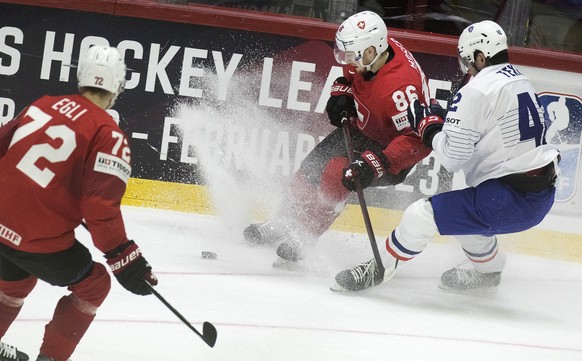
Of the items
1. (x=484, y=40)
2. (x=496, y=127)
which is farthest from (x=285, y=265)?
(x=484, y=40)

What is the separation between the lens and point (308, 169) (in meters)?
4.91

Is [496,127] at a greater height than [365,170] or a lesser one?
greater

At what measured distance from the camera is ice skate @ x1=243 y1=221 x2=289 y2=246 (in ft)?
16.6

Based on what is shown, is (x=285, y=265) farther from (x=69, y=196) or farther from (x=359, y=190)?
(x=69, y=196)

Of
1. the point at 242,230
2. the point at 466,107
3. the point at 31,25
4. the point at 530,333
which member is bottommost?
the point at 242,230

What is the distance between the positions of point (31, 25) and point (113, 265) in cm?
314

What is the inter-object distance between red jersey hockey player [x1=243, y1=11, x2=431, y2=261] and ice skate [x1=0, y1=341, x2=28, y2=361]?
182cm

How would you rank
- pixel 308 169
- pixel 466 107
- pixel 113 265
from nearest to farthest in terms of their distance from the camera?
pixel 113 265, pixel 466 107, pixel 308 169

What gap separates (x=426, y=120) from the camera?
429 centimetres

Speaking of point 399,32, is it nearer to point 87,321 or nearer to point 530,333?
point 530,333

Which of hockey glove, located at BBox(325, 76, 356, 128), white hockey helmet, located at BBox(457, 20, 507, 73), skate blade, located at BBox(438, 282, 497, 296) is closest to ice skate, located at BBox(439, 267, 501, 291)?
skate blade, located at BBox(438, 282, 497, 296)

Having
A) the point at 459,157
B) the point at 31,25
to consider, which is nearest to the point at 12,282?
the point at 459,157

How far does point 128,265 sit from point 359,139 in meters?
2.27

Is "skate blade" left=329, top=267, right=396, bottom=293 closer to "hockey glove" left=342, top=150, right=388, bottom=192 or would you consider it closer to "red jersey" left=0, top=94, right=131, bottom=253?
"hockey glove" left=342, top=150, right=388, bottom=192
